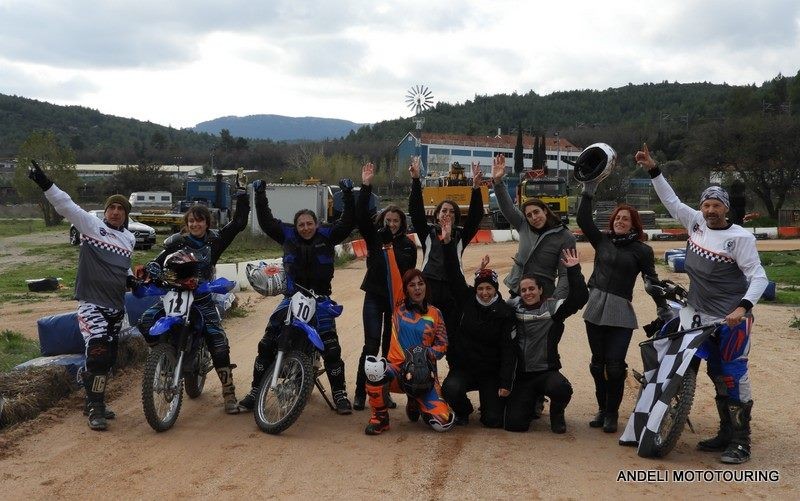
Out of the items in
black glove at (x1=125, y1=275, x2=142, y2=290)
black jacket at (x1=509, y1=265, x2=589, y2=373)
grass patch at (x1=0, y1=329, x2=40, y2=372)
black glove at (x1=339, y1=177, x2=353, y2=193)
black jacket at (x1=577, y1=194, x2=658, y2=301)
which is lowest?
grass patch at (x1=0, y1=329, x2=40, y2=372)

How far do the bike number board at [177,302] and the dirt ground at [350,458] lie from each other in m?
0.95

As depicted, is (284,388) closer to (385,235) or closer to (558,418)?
(385,235)

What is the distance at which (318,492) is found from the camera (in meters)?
5.22

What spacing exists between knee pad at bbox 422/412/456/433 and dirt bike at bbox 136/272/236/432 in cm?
213

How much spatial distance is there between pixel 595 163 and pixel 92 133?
534ft

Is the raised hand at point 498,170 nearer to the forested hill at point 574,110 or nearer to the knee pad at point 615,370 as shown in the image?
the knee pad at point 615,370

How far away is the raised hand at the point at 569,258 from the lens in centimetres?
680

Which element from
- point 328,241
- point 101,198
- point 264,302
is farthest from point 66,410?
point 101,198

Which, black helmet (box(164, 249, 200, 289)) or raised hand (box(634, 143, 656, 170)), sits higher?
raised hand (box(634, 143, 656, 170))

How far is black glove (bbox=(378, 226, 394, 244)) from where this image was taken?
752 cm

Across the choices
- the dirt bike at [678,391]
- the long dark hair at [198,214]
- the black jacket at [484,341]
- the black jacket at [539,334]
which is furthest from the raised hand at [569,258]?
the long dark hair at [198,214]

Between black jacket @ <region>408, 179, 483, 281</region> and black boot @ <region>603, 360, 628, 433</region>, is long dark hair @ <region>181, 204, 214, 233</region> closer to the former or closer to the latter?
black jacket @ <region>408, 179, 483, 281</region>

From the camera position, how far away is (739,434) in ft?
19.6

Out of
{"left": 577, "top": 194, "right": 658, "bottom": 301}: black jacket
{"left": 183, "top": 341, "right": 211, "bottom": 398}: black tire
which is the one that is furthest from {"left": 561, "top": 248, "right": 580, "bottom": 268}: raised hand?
{"left": 183, "top": 341, "right": 211, "bottom": 398}: black tire
